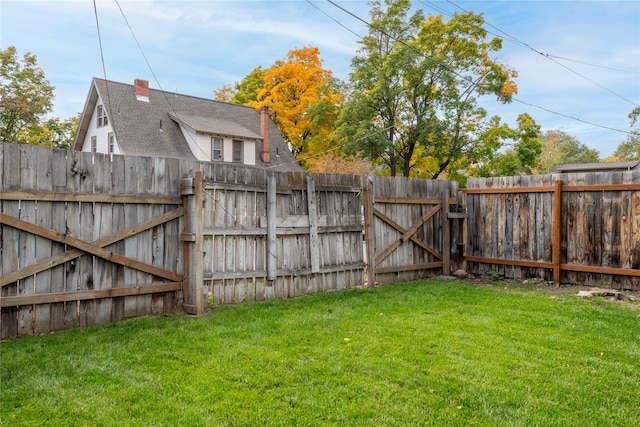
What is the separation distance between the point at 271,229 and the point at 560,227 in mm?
5162

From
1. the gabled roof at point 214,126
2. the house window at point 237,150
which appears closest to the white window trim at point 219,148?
the gabled roof at point 214,126

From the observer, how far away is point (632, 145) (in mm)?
43594

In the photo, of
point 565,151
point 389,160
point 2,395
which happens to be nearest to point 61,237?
point 2,395

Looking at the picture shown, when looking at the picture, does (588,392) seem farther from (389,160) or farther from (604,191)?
(389,160)

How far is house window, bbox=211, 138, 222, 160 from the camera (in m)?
21.3

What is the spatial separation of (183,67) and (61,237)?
11.7m

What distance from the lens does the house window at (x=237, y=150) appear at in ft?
72.3

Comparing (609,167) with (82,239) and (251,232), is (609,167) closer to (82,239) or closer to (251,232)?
(251,232)

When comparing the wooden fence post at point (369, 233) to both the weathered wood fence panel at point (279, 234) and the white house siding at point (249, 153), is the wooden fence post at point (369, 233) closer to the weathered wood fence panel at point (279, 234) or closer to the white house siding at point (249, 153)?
the weathered wood fence panel at point (279, 234)

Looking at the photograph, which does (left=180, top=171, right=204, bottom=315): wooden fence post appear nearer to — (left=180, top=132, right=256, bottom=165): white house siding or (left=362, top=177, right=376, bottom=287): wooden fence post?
(left=362, top=177, right=376, bottom=287): wooden fence post

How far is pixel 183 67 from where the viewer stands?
14938 mm

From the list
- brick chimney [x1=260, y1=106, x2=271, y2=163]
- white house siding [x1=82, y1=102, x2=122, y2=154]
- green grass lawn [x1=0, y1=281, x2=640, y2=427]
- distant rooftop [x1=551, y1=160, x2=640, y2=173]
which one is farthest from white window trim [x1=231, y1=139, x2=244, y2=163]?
distant rooftop [x1=551, y1=160, x2=640, y2=173]

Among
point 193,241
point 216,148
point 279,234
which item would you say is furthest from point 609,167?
point 193,241

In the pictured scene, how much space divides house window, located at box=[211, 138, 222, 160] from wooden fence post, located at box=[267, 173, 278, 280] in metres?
15.9
